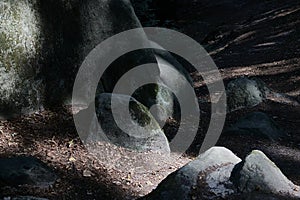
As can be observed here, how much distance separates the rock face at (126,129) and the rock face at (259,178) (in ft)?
4.25

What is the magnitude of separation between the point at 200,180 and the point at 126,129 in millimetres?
1226

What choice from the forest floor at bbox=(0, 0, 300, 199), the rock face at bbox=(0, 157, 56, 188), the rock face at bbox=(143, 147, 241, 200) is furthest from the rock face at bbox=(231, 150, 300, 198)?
the rock face at bbox=(0, 157, 56, 188)

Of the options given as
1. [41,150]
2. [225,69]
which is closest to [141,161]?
[41,150]

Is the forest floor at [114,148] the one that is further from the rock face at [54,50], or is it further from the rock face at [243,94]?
the rock face at [54,50]

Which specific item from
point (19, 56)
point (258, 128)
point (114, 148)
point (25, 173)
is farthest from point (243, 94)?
point (25, 173)

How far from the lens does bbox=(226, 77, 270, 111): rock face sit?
787cm

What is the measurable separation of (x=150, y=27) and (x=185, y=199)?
1357 cm

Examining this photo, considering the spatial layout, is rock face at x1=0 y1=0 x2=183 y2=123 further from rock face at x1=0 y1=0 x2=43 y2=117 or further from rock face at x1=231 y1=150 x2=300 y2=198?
rock face at x1=231 y1=150 x2=300 y2=198

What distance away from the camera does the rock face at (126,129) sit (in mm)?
5035

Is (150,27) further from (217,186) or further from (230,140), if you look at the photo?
(217,186)

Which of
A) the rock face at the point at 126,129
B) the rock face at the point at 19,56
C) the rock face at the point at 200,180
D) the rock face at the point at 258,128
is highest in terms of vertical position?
the rock face at the point at 19,56

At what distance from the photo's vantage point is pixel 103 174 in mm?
4660

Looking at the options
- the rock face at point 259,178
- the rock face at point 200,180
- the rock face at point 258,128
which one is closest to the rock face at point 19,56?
the rock face at point 200,180

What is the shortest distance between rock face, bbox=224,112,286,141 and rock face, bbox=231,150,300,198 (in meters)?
2.25
